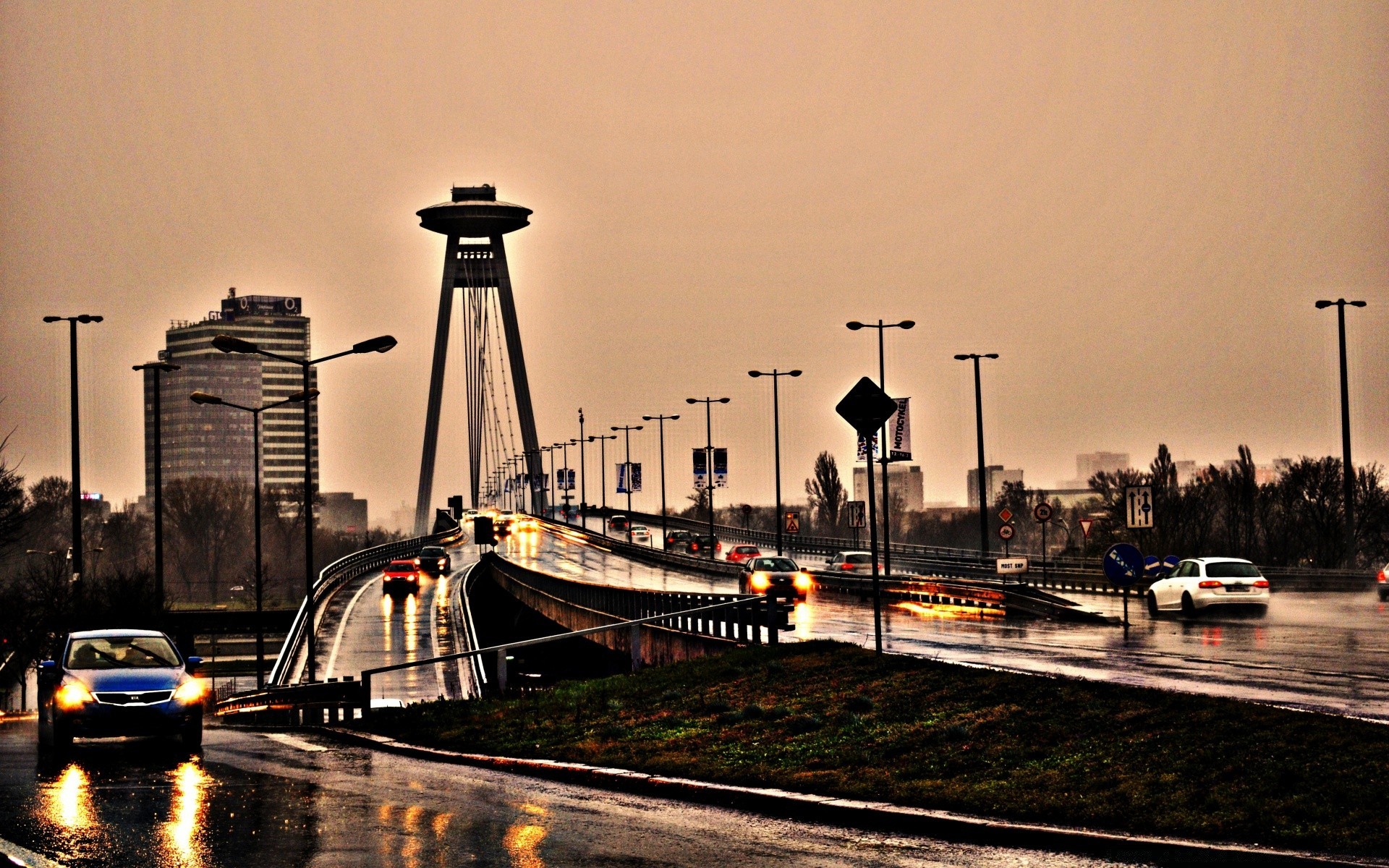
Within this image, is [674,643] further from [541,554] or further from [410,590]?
[541,554]

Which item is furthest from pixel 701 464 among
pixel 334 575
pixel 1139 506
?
pixel 1139 506

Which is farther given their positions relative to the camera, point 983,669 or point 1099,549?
point 1099,549

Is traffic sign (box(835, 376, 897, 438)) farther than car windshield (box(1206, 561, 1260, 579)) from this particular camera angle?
No

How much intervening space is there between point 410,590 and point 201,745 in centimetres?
6129

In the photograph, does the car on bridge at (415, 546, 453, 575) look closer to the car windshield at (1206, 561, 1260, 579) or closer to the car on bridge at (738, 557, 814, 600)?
the car on bridge at (738, 557, 814, 600)

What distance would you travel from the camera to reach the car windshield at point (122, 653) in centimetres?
2036

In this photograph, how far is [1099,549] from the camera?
86.4 m

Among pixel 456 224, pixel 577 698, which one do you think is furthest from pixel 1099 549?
pixel 456 224

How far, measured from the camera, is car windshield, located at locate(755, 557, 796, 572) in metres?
57.0

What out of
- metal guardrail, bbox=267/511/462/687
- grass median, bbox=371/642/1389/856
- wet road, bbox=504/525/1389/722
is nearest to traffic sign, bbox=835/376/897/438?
grass median, bbox=371/642/1389/856

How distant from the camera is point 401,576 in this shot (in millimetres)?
81750

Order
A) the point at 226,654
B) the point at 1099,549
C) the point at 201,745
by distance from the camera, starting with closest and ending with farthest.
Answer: the point at 201,745, the point at 1099,549, the point at 226,654

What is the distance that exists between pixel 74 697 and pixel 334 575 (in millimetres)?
65100

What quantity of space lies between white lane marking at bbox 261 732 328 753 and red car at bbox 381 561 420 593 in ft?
191
